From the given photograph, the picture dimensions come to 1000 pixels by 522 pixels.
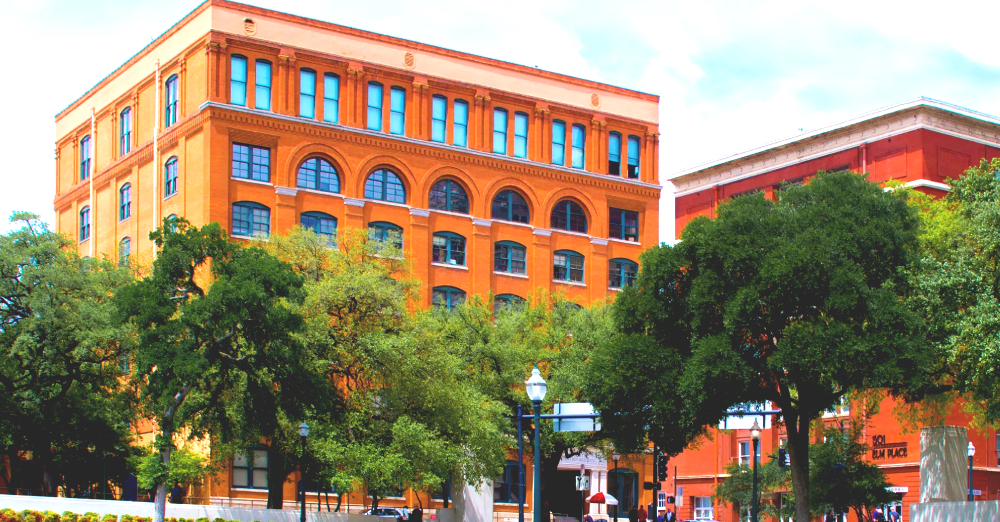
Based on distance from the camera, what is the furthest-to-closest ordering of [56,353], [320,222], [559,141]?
[559,141] < [320,222] < [56,353]

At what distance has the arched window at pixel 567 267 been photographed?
2997 inches

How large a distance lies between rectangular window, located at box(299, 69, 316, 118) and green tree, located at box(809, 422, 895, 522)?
3201cm

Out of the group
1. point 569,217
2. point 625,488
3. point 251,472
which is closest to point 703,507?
point 625,488

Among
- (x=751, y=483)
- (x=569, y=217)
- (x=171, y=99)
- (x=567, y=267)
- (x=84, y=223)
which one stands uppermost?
(x=171, y=99)

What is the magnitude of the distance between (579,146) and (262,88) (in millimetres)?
20185

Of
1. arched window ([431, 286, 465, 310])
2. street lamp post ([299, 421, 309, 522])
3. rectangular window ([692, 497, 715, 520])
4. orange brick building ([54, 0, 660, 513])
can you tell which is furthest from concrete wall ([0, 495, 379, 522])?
rectangular window ([692, 497, 715, 520])

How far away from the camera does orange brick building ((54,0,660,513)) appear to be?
218ft

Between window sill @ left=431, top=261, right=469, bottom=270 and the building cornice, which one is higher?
the building cornice

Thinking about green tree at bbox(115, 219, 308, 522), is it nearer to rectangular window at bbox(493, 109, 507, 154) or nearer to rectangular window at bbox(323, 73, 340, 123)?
rectangular window at bbox(323, 73, 340, 123)

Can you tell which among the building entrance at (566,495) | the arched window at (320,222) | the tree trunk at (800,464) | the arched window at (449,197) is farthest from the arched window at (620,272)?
the tree trunk at (800,464)

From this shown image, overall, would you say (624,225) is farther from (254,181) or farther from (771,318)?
(771,318)

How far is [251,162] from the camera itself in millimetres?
66625

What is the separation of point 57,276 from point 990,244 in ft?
105

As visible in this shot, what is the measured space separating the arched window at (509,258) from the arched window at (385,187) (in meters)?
6.68
